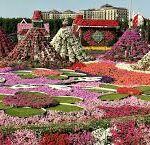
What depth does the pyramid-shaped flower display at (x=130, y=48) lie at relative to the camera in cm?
3409

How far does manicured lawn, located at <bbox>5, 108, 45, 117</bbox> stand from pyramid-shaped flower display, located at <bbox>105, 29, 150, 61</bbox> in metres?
18.9

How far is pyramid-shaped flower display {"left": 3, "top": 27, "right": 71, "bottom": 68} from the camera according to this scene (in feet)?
95.8

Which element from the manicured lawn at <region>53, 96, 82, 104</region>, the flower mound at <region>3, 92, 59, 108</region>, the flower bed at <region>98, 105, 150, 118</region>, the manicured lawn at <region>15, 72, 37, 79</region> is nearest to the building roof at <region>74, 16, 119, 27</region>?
the manicured lawn at <region>15, 72, 37, 79</region>

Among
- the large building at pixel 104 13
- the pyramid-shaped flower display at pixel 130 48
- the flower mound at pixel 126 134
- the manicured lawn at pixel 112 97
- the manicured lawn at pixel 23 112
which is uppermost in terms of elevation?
the large building at pixel 104 13

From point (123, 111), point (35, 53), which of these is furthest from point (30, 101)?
point (35, 53)

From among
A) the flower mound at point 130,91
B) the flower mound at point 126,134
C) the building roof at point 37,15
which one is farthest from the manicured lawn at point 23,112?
the building roof at point 37,15

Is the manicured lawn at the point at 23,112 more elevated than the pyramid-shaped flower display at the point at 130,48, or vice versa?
the pyramid-shaped flower display at the point at 130,48

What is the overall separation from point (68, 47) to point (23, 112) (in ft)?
63.6

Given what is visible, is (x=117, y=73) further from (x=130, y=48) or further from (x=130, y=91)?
(x=130, y=48)

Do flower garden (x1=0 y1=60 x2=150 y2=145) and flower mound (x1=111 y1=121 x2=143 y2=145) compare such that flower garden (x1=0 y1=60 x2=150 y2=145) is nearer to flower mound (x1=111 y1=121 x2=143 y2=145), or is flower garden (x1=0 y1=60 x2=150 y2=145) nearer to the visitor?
flower mound (x1=111 y1=121 x2=143 y2=145)

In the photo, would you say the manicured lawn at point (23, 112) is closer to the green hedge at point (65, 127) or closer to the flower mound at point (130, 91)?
the green hedge at point (65, 127)

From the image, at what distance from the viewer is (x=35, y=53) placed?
98.6 feet

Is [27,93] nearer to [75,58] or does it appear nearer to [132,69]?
[132,69]

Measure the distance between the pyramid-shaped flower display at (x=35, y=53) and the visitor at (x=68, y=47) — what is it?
10.0 ft
